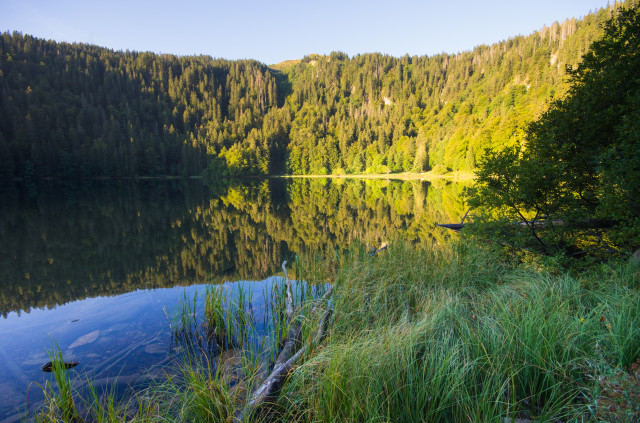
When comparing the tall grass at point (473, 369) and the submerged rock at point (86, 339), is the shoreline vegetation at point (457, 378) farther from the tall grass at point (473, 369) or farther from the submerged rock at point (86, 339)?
the submerged rock at point (86, 339)

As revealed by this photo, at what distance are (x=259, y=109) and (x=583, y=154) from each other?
16935 centimetres

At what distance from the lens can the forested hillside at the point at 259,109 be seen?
242 ft

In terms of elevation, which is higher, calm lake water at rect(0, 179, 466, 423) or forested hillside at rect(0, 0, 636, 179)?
forested hillside at rect(0, 0, 636, 179)

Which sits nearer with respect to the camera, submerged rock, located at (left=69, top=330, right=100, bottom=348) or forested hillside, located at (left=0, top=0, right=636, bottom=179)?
submerged rock, located at (left=69, top=330, right=100, bottom=348)

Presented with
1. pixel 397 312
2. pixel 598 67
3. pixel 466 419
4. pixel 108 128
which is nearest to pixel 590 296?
pixel 397 312

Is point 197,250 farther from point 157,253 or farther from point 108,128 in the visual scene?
point 108,128

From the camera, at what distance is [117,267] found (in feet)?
32.1

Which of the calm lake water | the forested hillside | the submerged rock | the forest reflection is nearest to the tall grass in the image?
the calm lake water

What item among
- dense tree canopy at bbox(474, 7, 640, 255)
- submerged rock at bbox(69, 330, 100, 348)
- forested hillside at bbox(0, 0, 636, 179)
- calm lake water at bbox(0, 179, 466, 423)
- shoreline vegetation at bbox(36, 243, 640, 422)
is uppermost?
forested hillside at bbox(0, 0, 636, 179)

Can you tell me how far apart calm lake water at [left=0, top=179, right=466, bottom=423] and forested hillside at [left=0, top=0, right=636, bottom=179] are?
A: 48.4 m

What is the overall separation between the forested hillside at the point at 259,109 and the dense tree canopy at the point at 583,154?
170 ft

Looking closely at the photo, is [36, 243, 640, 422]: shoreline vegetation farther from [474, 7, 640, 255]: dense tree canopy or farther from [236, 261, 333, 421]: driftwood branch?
[474, 7, 640, 255]: dense tree canopy

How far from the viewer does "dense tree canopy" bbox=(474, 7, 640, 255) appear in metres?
5.48

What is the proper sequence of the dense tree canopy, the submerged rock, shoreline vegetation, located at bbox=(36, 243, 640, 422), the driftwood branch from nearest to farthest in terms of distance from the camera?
shoreline vegetation, located at bbox=(36, 243, 640, 422) < the driftwood branch < the submerged rock < the dense tree canopy
